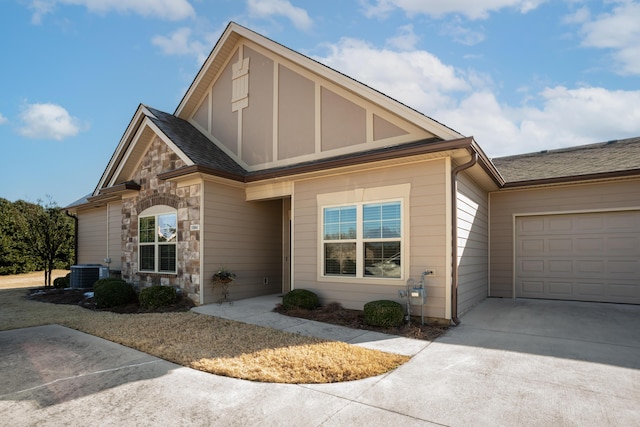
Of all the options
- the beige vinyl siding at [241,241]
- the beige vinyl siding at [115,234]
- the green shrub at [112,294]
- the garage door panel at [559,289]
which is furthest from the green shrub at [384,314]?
the beige vinyl siding at [115,234]

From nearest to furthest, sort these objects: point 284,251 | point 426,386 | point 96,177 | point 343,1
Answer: point 426,386, point 343,1, point 284,251, point 96,177

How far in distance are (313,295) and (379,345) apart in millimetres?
2722

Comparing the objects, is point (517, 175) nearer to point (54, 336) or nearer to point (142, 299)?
point (142, 299)

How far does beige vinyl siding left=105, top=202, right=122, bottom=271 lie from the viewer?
43.7ft

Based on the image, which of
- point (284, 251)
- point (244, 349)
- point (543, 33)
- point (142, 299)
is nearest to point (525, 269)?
point (543, 33)

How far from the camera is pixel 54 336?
623 cm

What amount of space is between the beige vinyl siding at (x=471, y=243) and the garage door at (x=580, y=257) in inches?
42.2

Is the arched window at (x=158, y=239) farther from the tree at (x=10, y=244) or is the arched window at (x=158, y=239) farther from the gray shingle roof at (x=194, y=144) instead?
the tree at (x=10, y=244)

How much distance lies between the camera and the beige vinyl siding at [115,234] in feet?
43.7

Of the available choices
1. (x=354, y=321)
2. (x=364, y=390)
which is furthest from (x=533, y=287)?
(x=364, y=390)

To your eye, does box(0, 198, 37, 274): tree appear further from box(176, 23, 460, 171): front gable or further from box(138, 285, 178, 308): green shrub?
box(138, 285, 178, 308): green shrub

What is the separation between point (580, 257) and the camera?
352 inches

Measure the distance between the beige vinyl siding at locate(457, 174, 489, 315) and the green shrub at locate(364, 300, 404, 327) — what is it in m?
1.59

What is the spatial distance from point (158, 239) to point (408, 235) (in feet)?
22.9
